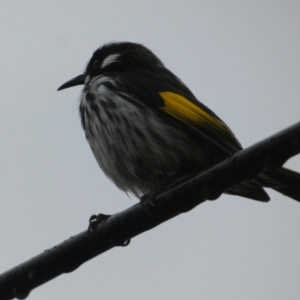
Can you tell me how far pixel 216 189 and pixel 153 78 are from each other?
3200 millimetres

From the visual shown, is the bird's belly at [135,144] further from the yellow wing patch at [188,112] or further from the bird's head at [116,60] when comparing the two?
the bird's head at [116,60]

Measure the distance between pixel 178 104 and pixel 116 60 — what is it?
1.57 m

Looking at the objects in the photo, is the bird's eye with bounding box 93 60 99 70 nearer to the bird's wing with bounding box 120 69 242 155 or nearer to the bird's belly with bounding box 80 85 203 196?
the bird's wing with bounding box 120 69 242 155

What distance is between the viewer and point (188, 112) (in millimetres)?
6258

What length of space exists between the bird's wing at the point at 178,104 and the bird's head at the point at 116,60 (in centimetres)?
29

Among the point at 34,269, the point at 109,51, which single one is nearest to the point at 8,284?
the point at 34,269

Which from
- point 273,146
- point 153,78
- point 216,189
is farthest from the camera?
point 153,78

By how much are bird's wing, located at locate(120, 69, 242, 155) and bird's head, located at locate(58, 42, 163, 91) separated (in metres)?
0.29

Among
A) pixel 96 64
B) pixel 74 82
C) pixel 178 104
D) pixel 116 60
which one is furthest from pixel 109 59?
pixel 178 104

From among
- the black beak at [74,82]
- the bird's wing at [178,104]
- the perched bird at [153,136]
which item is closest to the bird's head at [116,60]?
the black beak at [74,82]

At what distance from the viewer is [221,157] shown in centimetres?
626

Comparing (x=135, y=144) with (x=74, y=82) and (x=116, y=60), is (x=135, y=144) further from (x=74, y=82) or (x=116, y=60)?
(x=74, y=82)

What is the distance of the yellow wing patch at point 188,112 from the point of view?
6.12m

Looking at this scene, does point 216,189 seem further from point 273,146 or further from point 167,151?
point 167,151
